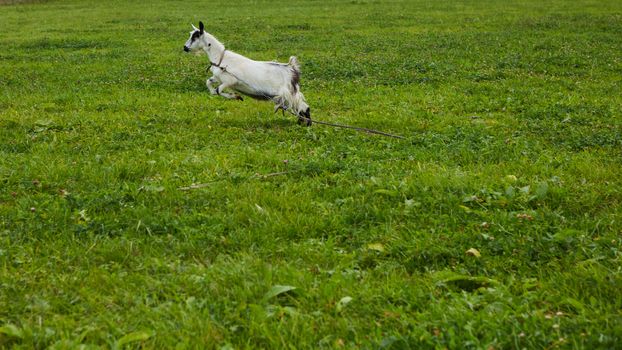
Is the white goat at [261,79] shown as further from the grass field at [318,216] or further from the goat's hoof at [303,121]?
the grass field at [318,216]

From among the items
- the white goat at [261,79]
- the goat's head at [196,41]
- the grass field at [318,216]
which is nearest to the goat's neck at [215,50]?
the white goat at [261,79]

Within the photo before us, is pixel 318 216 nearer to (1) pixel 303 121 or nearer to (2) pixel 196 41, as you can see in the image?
(1) pixel 303 121

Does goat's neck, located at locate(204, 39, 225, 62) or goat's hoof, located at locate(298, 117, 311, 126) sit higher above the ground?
goat's neck, located at locate(204, 39, 225, 62)

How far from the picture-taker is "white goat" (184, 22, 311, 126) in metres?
10.2

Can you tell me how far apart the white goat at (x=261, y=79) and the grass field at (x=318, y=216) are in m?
0.41

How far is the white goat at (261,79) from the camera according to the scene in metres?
10.2

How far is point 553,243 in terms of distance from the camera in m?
5.11

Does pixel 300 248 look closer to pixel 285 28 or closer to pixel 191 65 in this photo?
pixel 191 65

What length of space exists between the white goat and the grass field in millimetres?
412

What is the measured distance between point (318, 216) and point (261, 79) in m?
4.93

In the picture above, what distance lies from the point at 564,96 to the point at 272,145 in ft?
20.3

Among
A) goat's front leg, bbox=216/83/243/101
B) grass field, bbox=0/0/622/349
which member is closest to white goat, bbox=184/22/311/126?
goat's front leg, bbox=216/83/243/101

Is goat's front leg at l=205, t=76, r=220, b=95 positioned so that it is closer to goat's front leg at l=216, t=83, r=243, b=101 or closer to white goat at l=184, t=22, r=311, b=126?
white goat at l=184, t=22, r=311, b=126

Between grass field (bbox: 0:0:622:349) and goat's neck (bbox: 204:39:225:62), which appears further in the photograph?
goat's neck (bbox: 204:39:225:62)
